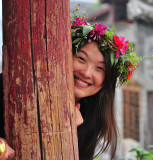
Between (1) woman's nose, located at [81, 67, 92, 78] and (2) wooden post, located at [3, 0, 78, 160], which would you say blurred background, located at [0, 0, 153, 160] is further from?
(2) wooden post, located at [3, 0, 78, 160]

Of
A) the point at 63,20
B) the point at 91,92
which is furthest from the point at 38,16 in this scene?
the point at 91,92

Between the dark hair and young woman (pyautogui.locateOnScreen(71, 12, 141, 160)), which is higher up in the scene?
young woman (pyautogui.locateOnScreen(71, 12, 141, 160))

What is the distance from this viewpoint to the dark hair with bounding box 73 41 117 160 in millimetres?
2102

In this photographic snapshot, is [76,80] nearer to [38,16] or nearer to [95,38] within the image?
[95,38]

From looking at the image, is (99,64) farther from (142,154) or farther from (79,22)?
(142,154)

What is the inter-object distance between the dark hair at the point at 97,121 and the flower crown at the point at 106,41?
178mm

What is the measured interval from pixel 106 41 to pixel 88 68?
27 cm

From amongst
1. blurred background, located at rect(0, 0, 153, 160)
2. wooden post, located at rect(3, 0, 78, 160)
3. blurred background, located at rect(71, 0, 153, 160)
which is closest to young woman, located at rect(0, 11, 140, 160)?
wooden post, located at rect(3, 0, 78, 160)

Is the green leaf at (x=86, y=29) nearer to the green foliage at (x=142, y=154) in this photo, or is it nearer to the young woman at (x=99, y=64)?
the young woman at (x=99, y=64)

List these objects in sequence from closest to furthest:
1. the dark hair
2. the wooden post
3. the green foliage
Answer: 1. the wooden post
2. the dark hair
3. the green foliage

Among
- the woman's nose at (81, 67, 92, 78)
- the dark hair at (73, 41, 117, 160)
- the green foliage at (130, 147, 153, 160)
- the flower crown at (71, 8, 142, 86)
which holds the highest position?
the flower crown at (71, 8, 142, 86)

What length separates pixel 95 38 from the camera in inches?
71.5

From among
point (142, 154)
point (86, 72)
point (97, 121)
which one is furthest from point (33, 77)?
point (142, 154)

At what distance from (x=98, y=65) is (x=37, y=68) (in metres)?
0.64
